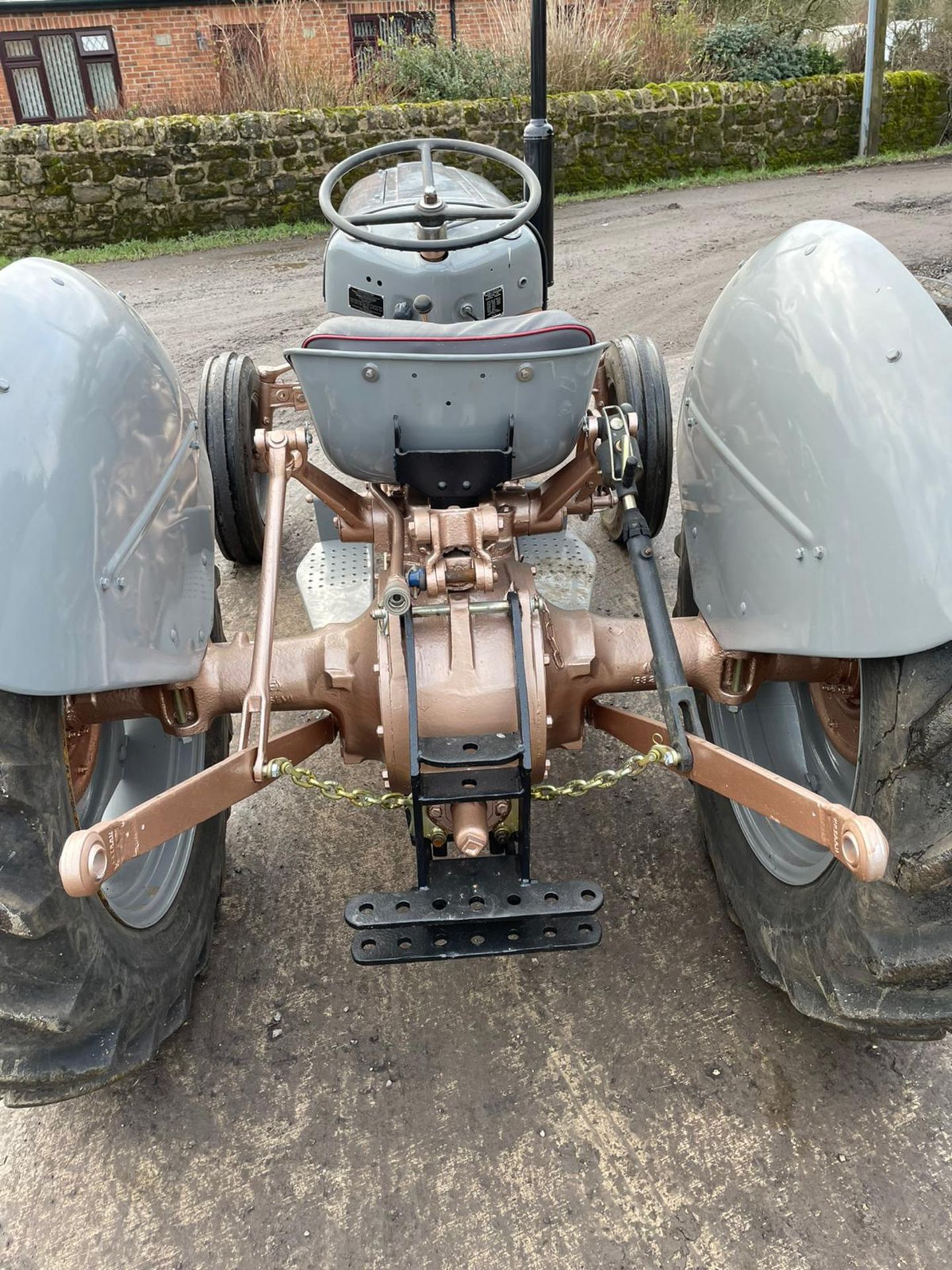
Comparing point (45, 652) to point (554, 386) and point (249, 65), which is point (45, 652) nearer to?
point (554, 386)

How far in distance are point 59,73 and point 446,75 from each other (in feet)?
21.4

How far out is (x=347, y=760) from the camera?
1743 mm

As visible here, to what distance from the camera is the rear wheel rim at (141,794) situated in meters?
1.58

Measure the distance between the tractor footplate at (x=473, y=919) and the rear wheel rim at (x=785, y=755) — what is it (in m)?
0.40

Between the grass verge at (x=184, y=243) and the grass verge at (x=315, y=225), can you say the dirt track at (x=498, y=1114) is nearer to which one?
the grass verge at (x=315, y=225)

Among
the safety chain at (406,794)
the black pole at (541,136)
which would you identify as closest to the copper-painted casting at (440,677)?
the safety chain at (406,794)

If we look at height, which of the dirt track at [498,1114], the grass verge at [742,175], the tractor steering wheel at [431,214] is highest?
the tractor steering wheel at [431,214]

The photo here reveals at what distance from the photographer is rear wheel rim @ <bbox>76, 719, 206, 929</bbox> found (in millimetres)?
1575

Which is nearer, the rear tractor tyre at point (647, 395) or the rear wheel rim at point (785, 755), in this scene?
the rear wheel rim at point (785, 755)

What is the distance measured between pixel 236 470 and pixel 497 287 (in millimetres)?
970

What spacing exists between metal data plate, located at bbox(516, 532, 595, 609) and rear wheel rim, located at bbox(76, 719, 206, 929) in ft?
2.98

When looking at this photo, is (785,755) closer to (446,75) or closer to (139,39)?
(446,75)

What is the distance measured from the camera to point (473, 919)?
4.73 feet

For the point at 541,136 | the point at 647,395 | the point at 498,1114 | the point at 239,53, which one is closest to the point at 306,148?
the point at 239,53
